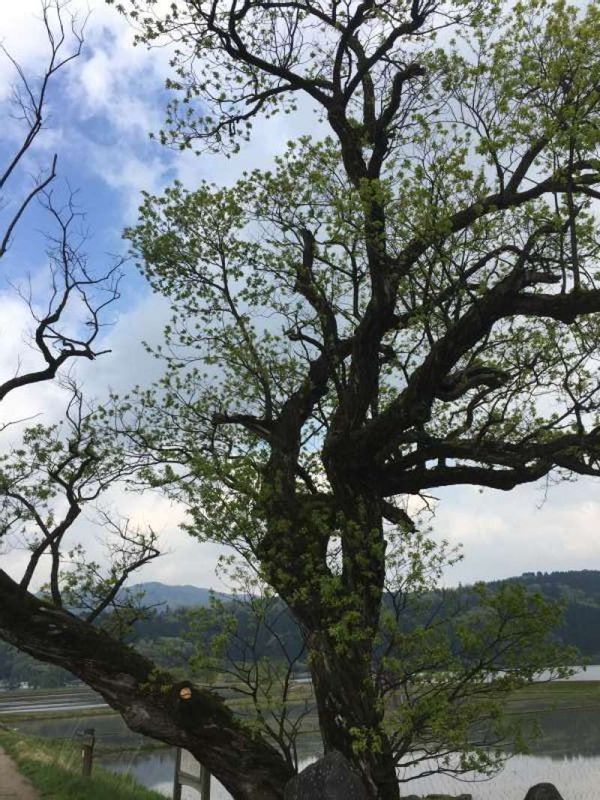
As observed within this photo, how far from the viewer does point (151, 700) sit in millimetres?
9008

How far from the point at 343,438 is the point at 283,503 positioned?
1.31m

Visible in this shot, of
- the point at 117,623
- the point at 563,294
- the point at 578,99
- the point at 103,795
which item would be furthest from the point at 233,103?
the point at 103,795

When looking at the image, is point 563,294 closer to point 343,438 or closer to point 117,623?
point 343,438

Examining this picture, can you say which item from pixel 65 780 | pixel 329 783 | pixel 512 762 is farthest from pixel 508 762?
pixel 329 783

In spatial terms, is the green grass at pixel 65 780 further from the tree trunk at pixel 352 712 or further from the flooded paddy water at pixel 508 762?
the tree trunk at pixel 352 712

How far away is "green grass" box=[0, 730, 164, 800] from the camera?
13086 mm

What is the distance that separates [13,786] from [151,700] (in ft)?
25.2

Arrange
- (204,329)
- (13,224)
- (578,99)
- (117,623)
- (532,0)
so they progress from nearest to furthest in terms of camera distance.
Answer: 1. (578,99)
2. (532,0)
3. (13,224)
4. (117,623)
5. (204,329)

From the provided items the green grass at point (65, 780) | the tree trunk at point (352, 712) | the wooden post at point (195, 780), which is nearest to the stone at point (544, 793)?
the tree trunk at point (352, 712)

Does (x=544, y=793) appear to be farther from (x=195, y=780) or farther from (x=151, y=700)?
(x=195, y=780)

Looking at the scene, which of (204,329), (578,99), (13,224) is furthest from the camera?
(204,329)

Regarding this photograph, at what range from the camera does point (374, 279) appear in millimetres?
9898

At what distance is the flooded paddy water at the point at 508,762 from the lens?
18.9m

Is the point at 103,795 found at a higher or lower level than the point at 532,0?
lower
